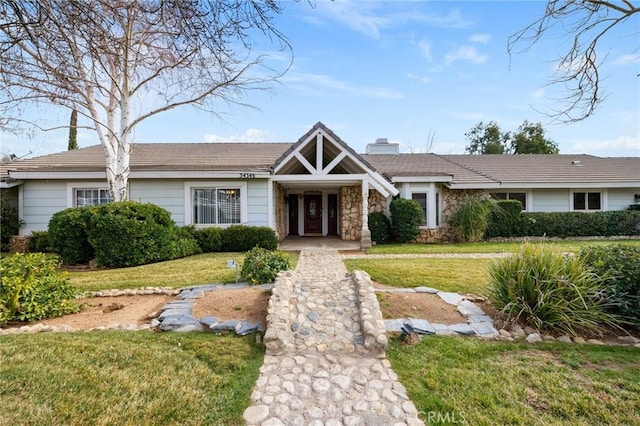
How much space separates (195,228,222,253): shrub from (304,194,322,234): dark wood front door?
6.77 meters

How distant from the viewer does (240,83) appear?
10.8m

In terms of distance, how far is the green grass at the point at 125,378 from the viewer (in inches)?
110

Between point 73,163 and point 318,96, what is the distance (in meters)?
10.8

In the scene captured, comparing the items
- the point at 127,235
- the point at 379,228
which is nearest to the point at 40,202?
the point at 127,235

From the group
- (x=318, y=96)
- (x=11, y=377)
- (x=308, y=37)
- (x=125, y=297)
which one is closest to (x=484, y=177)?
(x=318, y=96)

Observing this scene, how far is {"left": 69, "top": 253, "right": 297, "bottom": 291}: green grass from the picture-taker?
7270 millimetres

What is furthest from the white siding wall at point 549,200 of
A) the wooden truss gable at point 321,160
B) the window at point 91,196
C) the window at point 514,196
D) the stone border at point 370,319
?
the window at point 91,196

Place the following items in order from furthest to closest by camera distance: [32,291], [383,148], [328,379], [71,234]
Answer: [383,148], [71,234], [32,291], [328,379]

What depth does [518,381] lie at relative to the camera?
11.2 ft

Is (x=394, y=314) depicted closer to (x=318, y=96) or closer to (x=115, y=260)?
(x=115, y=260)

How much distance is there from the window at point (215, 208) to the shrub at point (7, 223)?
6.74 meters

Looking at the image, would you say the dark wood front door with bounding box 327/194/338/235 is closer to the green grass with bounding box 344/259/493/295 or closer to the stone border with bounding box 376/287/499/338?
the green grass with bounding box 344/259/493/295

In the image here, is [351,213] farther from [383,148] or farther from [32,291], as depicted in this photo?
[32,291]

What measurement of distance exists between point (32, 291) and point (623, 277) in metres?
9.56
